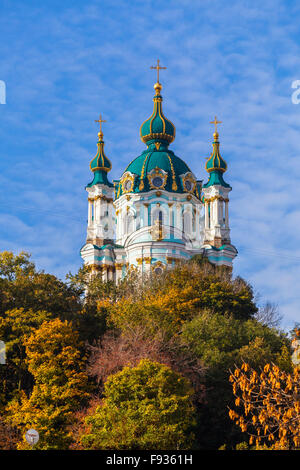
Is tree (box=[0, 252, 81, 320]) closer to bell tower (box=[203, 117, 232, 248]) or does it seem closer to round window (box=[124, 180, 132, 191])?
round window (box=[124, 180, 132, 191])

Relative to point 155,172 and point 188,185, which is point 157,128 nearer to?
point 155,172

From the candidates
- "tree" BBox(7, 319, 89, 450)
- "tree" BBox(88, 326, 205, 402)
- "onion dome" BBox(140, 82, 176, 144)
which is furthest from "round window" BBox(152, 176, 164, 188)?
"tree" BBox(88, 326, 205, 402)

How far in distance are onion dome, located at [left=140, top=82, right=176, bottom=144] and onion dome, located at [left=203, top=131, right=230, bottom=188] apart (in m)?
4.18

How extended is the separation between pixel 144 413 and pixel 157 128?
4408 centimetres

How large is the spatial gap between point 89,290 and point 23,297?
310 inches

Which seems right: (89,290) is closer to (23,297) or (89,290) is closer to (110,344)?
(23,297)

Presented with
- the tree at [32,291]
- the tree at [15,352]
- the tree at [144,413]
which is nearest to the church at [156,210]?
the tree at [32,291]

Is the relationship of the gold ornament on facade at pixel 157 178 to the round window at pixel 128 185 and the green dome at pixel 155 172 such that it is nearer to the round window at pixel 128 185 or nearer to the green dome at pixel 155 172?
the green dome at pixel 155 172

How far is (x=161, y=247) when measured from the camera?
6362cm

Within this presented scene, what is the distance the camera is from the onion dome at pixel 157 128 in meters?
71.9

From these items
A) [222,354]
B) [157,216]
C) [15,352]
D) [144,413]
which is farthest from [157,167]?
[144,413]

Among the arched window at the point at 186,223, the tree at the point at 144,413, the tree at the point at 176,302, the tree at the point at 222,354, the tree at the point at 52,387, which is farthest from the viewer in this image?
the arched window at the point at 186,223
